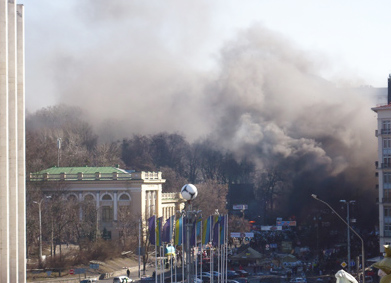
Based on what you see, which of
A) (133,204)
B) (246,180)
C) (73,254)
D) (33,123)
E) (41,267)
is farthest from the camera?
(33,123)

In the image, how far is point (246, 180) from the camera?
11231 cm

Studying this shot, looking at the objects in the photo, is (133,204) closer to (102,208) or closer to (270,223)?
(102,208)

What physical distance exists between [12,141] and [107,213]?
51.8 meters

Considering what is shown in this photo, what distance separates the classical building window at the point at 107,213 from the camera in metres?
89.6

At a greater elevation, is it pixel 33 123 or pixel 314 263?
pixel 33 123

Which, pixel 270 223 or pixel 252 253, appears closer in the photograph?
pixel 252 253

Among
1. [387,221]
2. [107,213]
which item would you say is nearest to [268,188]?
[107,213]

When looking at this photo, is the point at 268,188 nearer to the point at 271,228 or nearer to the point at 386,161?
the point at 271,228

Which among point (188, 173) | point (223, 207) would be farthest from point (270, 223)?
point (188, 173)

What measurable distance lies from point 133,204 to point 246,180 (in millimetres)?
24499

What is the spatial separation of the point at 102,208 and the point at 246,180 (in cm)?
2562

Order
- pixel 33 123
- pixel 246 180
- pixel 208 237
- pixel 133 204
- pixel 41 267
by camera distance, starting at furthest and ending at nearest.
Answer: pixel 33 123
pixel 246 180
pixel 133 204
pixel 41 267
pixel 208 237

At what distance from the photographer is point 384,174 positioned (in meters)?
65.1

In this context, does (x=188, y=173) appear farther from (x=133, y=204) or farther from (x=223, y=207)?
(x=133, y=204)
